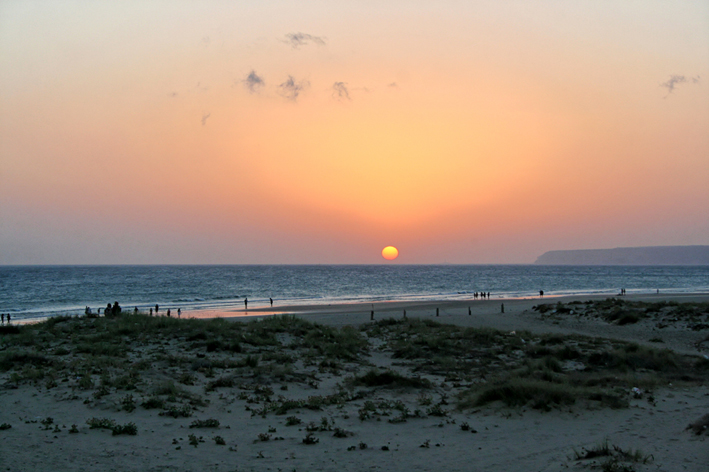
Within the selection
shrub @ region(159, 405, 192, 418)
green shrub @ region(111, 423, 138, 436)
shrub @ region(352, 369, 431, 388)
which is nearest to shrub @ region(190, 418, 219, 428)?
shrub @ region(159, 405, 192, 418)

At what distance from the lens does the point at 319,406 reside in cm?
1303

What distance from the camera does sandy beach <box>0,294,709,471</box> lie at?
920cm

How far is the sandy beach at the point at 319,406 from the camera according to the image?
9195 mm

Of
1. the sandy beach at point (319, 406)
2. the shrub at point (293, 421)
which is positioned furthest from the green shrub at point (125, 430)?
the shrub at point (293, 421)

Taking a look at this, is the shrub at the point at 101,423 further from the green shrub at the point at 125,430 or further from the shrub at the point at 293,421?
the shrub at the point at 293,421

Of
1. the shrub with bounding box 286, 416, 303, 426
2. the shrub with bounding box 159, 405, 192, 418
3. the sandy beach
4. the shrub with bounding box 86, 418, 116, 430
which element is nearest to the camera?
Result: the sandy beach

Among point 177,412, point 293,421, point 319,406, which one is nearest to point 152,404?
point 177,412

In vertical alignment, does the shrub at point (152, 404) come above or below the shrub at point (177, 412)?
above

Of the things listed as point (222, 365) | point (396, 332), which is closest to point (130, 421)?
point (222, 365)

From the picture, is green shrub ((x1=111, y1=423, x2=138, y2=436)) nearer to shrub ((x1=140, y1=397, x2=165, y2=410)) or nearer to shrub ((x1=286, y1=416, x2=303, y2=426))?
shrub ((x1=140, y1=397, x2=165, y2=410))

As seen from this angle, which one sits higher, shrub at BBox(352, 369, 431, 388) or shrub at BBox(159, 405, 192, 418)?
shrub at BBox(159, 405, 192, 418)

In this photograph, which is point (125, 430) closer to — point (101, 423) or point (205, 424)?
point (101, 423)

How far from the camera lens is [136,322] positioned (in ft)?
83.6

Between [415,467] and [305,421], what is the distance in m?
3.81
